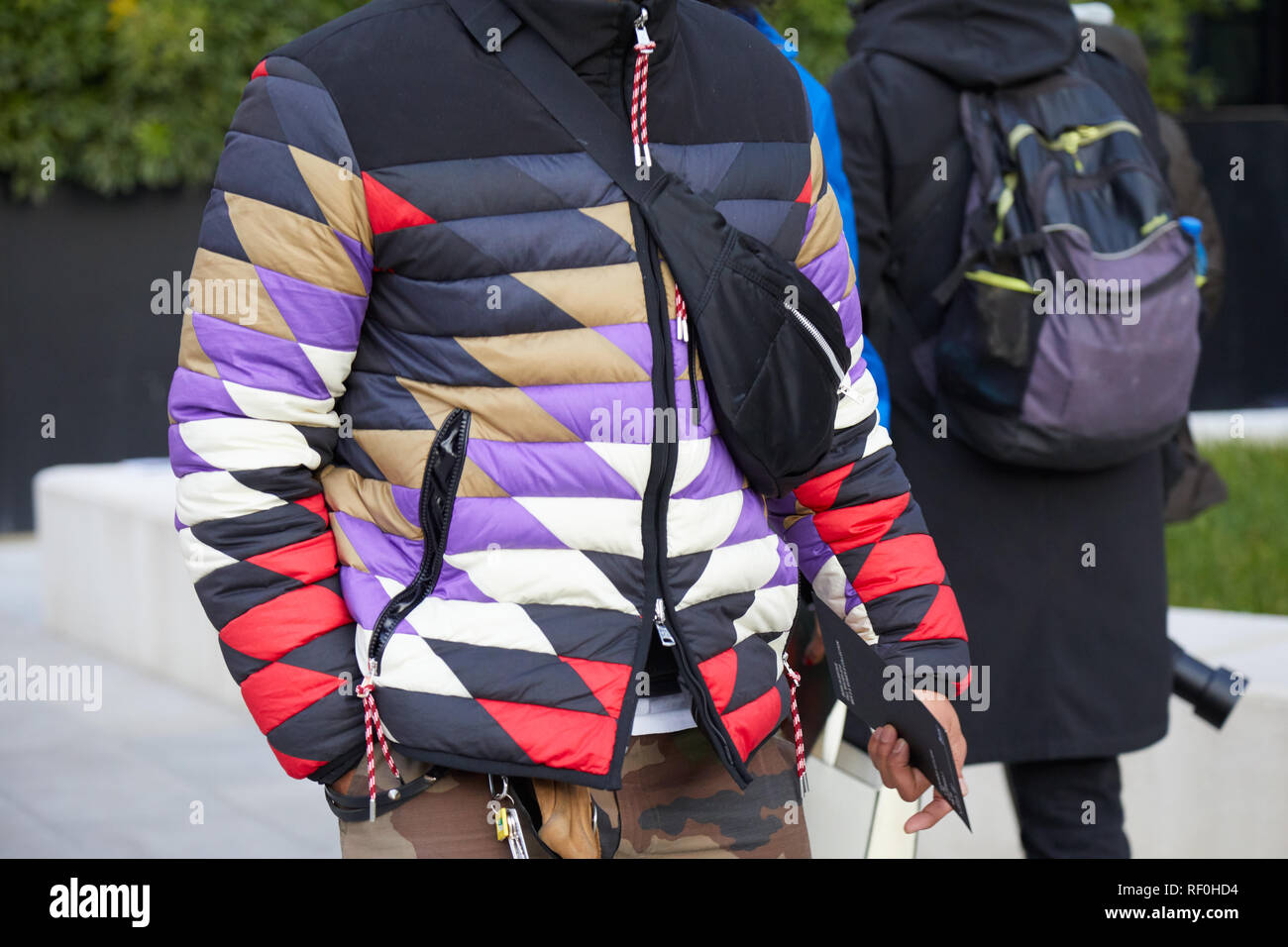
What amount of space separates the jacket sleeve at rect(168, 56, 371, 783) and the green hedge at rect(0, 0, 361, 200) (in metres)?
8.93

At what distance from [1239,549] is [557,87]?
6050mm

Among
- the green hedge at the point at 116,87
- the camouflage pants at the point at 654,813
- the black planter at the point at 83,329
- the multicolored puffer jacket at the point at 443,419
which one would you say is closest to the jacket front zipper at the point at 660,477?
the multicolored puffer jacket at the point at 443,419

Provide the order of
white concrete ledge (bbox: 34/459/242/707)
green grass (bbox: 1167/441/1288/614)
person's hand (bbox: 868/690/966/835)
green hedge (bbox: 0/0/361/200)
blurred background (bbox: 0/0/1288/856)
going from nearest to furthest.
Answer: person's hand (bbox: 868/690/966/835), blurred background (bbox: 0/0/1288/856), green grass (bbox: 1167/441/1288/614), white concrete ledge (bbox: 34/459/242/707), green hedge (bbox: 0/0/361/200)

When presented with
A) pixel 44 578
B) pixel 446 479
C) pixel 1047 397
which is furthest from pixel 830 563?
pixel 44 578

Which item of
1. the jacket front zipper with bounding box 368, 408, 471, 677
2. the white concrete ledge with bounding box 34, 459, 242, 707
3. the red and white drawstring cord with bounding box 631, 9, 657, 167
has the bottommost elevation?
the white concrete ledge with bounding box 34, 459, 242, 707

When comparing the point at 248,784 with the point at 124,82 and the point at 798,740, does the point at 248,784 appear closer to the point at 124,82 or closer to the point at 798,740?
the point at 798,740

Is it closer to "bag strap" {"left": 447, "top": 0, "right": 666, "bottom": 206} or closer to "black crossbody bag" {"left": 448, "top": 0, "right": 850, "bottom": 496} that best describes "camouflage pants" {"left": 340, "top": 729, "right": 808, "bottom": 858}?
"black crossbody bag" {"left": 448, "top": 0, "right": 850, "bottom": 496}

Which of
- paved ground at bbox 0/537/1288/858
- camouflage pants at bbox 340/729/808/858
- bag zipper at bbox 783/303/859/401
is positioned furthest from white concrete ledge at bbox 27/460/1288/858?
bag zipper at bbox 783/303/859/401

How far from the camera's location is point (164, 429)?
1100 cm

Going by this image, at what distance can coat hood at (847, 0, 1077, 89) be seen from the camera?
3.13 m

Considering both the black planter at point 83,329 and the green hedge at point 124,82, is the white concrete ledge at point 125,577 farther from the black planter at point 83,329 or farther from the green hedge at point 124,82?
the green hedge at point 124,82

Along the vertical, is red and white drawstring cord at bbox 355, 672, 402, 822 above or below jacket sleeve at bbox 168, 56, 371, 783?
below

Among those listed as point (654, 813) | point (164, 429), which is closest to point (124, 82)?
point (164, 429)
